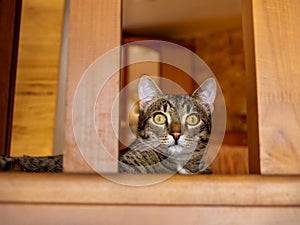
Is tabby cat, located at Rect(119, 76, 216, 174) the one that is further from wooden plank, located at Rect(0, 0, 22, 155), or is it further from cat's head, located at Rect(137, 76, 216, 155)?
wooden plank, located at Rect(0, 0, 22, 155)

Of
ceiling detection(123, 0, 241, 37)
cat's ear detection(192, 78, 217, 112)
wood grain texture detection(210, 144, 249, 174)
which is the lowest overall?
wood grain texture detection(210, 144, 249, 174)

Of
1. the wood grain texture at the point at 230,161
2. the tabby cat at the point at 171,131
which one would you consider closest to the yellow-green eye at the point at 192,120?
the tabby cat at the point at 171,131

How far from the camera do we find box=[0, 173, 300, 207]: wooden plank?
57 cm

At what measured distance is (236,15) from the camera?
4332 millimetres

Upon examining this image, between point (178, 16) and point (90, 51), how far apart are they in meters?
3.97

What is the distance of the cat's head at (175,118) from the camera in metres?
1.17

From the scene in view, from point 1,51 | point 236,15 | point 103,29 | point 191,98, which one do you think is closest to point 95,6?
point 103,29

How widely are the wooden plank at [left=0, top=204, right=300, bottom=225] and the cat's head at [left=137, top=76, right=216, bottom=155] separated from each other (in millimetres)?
564

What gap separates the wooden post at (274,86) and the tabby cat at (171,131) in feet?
1.42

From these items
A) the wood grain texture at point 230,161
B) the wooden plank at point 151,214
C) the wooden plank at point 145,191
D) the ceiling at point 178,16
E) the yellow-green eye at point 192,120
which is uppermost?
the ceiling at point 178,16

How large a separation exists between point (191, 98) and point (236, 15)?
130 inches

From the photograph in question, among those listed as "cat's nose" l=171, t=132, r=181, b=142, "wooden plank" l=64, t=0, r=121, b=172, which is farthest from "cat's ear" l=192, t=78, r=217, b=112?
"wooden plank" l=64, t=0, r=121, b=172

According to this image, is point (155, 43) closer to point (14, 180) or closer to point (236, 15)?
point (236, 15)

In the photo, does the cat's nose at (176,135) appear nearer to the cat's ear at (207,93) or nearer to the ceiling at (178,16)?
the cat's ear at (207,93)
